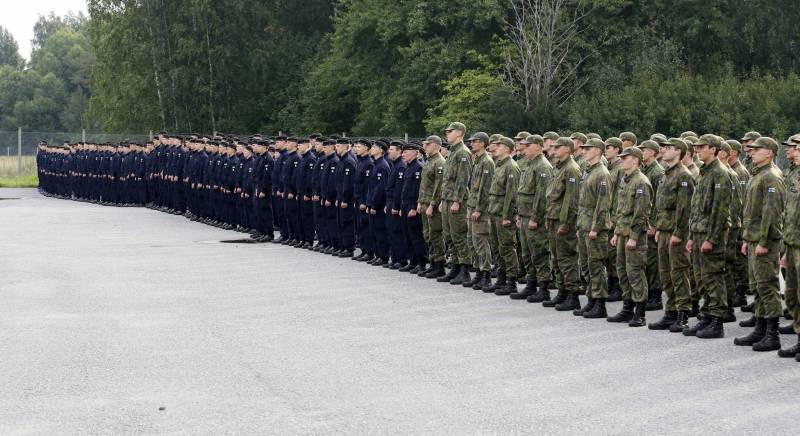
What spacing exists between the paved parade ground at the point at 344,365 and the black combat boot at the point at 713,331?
0.30ft

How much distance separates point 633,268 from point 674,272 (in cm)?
59

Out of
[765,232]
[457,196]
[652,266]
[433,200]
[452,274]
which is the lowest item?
[452,274]

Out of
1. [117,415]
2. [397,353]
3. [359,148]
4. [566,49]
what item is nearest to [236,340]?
[397,353]

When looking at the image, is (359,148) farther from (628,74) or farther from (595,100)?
(628,74)

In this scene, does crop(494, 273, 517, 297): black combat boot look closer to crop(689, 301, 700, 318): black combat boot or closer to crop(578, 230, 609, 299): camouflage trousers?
crop(578, 230, 609, 299): camouflage trousers

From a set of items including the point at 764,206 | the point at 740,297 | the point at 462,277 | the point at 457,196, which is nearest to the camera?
the point at 764,206

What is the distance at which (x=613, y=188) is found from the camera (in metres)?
14.1

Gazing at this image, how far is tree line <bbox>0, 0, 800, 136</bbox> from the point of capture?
1284 inches

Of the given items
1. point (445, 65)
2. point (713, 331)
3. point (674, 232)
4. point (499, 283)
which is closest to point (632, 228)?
point (674, 232)

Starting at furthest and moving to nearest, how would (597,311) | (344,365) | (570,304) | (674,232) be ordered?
(570,304), (597,311), (674,232), (344,365)

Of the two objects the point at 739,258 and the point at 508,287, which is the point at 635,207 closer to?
the point at 739,258

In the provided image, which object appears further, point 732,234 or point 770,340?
point 732,234

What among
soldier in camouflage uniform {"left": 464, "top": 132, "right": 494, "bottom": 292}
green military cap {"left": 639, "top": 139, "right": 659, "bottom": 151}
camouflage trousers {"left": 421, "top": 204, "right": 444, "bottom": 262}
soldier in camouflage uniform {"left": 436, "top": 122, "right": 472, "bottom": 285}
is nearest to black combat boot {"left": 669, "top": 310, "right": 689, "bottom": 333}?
green military cap {"left": 639, "top": 139, "right": 659, "bottom": 151}

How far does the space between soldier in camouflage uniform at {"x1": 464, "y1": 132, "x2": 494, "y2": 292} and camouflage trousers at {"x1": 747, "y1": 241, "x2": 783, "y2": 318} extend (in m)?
4.97
